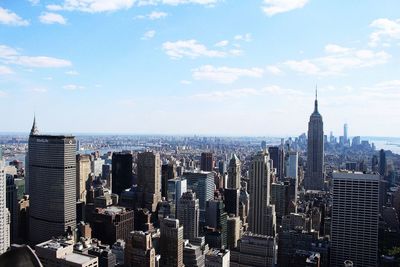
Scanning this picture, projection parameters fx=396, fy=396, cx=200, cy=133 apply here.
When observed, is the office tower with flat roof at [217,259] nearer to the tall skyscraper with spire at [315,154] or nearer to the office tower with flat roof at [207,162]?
the office tower with flat roof at [207,162]

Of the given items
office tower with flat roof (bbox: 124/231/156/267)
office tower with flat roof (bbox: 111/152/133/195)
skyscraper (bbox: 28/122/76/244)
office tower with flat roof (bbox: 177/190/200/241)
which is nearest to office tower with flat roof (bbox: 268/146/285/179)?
office tower with flat roof (bbox: 111/152/133/195)

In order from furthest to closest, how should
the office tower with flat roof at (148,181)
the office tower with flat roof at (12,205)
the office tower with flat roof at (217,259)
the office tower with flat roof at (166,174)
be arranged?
the office tower with flat roof at (166,174) → the office tower with flat roof at (148,181) → the office tower with flat roof at (12,205) → the office tower with flat roof at (217,259)

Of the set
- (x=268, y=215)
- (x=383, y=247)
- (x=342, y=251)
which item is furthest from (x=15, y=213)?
→ (x=383, y=247)

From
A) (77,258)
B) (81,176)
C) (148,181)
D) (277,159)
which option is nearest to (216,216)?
(148,181)

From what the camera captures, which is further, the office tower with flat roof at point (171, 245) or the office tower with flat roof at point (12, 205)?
the office tower with flat roof at point (12, 205)

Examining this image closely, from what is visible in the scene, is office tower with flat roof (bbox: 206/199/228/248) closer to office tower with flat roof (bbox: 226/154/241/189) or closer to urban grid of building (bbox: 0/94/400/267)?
urban grid of building (bbox: 0/94/400/267)

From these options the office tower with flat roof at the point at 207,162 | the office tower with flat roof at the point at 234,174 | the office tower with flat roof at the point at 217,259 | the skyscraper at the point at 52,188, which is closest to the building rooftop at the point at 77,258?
the office tower with flat roof at the point at 217,259
